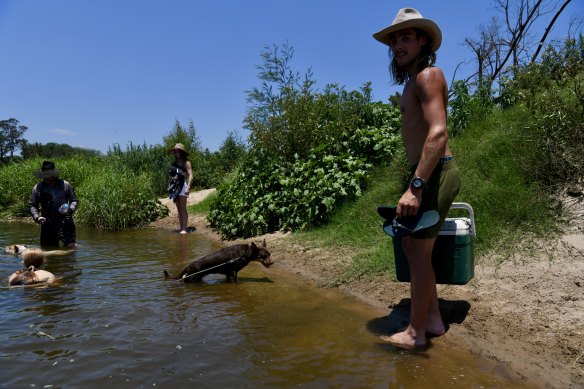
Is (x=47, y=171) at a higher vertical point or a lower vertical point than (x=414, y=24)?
lower

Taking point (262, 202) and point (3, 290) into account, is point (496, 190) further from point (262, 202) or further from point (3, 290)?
point (3, 290)

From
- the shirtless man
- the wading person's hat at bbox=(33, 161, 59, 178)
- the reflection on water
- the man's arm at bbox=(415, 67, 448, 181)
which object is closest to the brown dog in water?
the reflection on water

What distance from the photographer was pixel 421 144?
3514mm

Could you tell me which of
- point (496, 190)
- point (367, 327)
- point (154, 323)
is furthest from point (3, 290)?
→ point (496, 190)

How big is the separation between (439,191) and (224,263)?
11.5 ft

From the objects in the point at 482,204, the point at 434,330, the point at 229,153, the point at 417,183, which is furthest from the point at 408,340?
the point at 229,153

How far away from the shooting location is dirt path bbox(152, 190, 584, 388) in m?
3.29

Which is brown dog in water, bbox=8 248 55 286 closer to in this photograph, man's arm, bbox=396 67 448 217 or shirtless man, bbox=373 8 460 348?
shirtless man, bbox=373 8 460 348

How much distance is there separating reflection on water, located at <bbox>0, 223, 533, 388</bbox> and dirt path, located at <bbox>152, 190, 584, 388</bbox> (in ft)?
0.72

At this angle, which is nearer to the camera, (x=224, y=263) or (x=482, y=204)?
(x=482, y=204)

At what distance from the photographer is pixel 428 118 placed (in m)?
3.31

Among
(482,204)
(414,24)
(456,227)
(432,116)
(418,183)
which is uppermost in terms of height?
(414,24)

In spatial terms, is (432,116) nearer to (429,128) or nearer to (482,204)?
(429,128)

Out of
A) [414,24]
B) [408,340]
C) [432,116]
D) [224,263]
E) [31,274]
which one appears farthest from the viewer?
[224,263]
